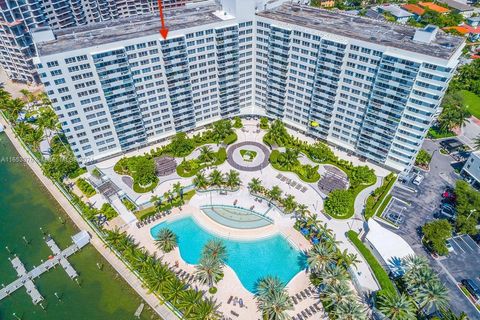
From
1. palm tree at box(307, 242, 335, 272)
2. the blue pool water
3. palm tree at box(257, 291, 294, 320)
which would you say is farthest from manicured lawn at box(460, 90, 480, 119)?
palm tree at box(257, 291, 294, 320)

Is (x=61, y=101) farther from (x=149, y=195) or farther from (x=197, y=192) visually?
(x=197, y=192)

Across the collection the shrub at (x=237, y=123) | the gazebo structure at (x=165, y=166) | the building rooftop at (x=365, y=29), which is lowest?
the gazebo structure at (x=165, y=166)

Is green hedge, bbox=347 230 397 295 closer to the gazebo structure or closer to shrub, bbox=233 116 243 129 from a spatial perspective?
shrub, bbox=233 116 243 129

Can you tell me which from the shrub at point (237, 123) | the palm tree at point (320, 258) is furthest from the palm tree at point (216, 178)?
the palm tree at point (320, 258)

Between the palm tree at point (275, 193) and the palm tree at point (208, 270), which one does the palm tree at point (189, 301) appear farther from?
the palm tree at point (275, 193)

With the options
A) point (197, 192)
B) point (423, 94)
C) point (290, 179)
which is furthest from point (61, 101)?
point (423, 94)

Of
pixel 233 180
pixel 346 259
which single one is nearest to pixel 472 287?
pixel 346 259
